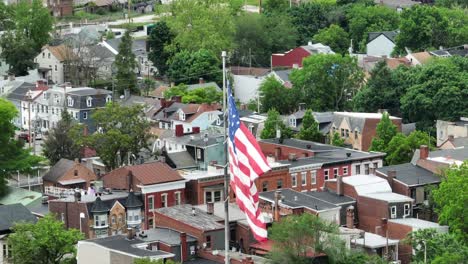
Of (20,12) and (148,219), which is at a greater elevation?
(20,12)

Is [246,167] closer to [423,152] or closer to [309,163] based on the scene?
[309,163]

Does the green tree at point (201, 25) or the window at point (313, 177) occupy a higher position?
the green tree at point (201, 25)

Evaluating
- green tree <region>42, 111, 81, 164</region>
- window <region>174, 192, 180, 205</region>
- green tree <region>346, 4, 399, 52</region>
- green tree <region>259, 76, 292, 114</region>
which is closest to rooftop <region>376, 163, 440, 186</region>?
window <region>174, 192, 180, 205</region>

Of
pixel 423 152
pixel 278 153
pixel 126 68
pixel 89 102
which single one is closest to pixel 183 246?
pixel 423 152

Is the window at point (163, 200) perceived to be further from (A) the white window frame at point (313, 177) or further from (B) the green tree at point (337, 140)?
(B) the green tree at point (337, 140)

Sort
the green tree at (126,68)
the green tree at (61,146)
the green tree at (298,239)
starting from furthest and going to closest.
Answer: the green tree at (126,68), the green tree at (61,146), the green tree at (298,239)

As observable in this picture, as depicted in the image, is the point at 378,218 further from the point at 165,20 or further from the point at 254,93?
the point at 165,20

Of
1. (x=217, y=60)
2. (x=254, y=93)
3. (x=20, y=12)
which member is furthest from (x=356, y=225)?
(x=20, y=12)

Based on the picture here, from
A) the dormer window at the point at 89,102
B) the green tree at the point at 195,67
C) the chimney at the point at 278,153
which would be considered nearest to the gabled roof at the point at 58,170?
the chimney at the point at 278,153
